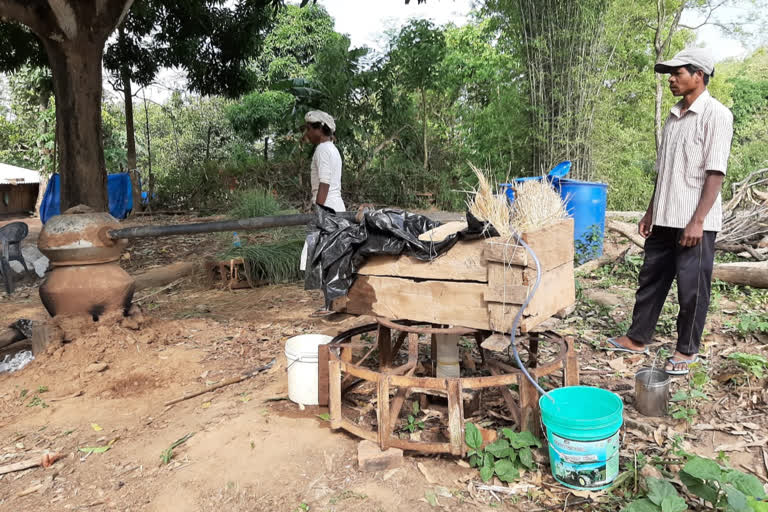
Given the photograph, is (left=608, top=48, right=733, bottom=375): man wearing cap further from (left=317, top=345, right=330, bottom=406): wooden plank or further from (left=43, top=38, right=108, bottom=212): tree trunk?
(left=43, top=38, right=108, bottom=212): tree trunk

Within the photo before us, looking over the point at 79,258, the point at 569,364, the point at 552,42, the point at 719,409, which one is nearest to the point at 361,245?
the point at 569,364

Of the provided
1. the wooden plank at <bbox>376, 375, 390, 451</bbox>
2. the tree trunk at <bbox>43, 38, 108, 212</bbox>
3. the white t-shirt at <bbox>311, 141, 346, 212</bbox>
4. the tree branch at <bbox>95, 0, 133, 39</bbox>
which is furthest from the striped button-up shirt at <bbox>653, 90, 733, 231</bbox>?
the tree trunk at <bbox>43, 38, 108, 212</bbox>

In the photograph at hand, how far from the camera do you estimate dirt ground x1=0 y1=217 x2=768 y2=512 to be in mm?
2428

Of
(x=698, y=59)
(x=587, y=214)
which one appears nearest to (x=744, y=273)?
(x=587, y=214)

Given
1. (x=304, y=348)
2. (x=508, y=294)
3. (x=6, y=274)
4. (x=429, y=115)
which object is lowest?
(x=6, y=274)

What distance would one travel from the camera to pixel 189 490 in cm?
247

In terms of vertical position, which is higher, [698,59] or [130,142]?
[130,142]

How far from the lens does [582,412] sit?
2609 mm

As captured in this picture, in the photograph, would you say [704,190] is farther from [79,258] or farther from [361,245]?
[79,258]

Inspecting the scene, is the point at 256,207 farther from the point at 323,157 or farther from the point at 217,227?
the point at 217,227

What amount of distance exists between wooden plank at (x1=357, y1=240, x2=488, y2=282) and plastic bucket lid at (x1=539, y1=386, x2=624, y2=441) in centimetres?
64

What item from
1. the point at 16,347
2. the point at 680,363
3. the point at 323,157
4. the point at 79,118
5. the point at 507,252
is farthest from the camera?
the point at 79,118

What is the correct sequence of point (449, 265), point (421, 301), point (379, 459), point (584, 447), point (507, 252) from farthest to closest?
point (421, 301)
point (449, 265)
point (379, 459)
point (507, 252)
point (584, 447)

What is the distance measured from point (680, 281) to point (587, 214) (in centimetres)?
316
